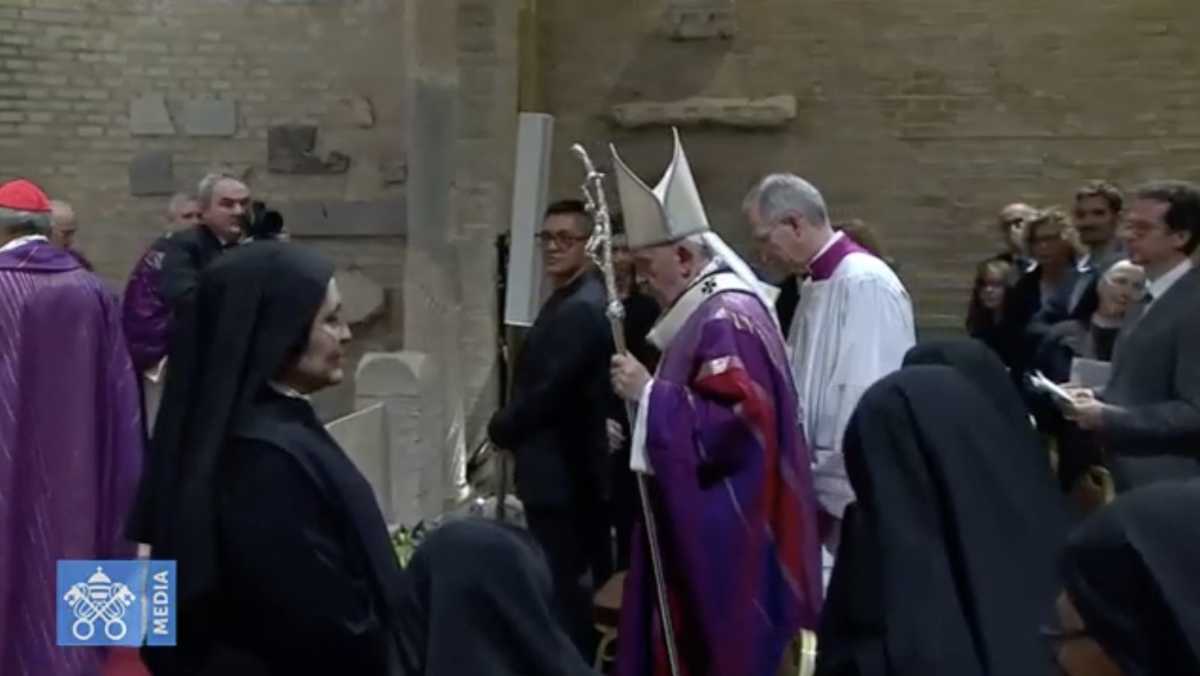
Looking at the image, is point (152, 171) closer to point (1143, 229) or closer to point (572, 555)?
point (572, 555)

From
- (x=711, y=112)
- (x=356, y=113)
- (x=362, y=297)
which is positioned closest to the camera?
(x=711, y=112)

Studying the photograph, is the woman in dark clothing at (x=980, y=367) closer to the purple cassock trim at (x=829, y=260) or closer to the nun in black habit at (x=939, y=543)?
the nun in black habit at (x=939, y=543)

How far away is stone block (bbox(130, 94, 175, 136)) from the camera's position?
1109cm

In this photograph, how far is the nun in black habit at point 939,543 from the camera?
2713 millimetres

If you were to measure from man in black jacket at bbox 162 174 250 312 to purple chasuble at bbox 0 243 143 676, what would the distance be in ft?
6.17

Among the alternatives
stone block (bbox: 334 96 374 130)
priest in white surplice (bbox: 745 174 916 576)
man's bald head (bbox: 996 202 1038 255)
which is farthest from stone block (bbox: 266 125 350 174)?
priest in white surplice (bbox: 745 174 916 576)

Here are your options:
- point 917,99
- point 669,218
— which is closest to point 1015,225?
point 917,99

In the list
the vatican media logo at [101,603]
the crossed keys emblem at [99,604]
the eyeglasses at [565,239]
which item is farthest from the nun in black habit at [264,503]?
the eyeglasses at [565,239]

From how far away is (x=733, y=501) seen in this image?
14.6 feet

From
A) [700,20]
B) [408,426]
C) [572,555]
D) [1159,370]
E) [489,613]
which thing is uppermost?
[700,20]

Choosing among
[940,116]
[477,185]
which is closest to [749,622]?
[477,185]

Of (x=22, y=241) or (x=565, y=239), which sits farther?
(x=565, y=239)

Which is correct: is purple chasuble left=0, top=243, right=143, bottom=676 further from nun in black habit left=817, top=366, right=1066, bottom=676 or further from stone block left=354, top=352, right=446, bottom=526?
stone block left=354, top=352, right=446, bottom=526

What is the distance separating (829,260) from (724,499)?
1185 millimetres
